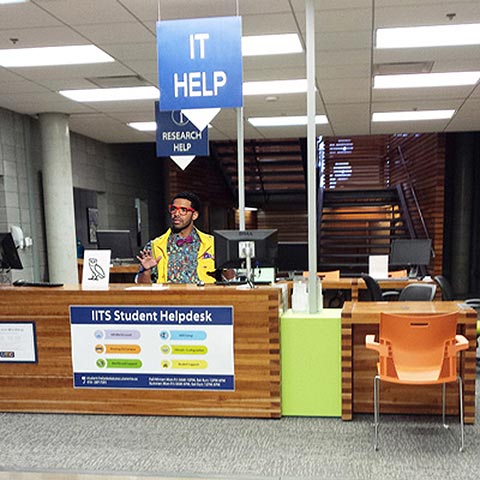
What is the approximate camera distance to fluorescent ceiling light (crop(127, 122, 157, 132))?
8.23 m

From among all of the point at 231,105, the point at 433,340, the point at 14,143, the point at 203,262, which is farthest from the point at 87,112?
the point at 433,340

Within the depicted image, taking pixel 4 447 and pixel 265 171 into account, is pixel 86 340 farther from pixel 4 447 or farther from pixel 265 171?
pixel 265 171

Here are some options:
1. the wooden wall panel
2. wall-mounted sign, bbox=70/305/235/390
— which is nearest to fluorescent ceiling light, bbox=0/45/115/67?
wall-mounted sign, bbox=70/305/235/390

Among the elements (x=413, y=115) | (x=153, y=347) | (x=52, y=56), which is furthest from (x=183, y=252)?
(x=413, y=115)

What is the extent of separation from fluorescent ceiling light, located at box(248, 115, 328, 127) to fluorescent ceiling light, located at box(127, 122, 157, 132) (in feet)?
5.58

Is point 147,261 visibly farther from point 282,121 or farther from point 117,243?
point 282,121

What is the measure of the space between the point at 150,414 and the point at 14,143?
523 centimetres

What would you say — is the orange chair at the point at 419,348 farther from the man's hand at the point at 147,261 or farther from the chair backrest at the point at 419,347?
the man's hand at the point at 147,261

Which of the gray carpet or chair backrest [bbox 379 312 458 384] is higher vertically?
chair backrest [bbox 379 312 458 384]

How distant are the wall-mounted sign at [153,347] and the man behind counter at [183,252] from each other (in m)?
0.76

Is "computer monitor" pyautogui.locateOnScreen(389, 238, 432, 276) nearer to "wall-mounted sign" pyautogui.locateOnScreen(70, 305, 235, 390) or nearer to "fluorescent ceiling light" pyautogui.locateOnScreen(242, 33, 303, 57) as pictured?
"fluorescent ceiling light" pyautogui.locateOnScreen(242, 33, 303, 57)

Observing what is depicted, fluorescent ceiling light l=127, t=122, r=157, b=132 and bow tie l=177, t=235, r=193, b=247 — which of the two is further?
fluorescent ceiling light l=127, t=122, r=157, b=132

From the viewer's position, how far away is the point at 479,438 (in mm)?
3180

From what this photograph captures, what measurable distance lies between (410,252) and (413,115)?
2.44 meters
